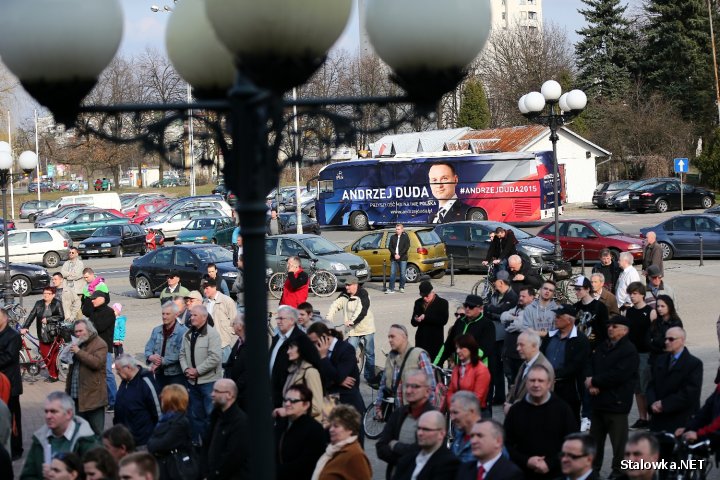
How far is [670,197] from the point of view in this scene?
52.0 metres

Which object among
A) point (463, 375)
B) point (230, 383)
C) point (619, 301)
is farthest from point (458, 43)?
point (619, 301)

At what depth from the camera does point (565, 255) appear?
29.9 metres

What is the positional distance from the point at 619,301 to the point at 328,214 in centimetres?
3364

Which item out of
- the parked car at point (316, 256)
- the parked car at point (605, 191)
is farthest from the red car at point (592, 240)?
the parked car at point (605, 191)

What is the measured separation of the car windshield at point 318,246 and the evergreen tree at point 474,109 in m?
52.2

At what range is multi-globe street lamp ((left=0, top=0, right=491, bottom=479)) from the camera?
343 cm

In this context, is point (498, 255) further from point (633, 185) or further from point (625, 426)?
point (633, 185)

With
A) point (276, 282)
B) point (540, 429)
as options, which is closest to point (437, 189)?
point (276, 282)

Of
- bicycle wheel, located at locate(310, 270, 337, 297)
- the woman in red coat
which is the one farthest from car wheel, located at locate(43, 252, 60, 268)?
the woman in red coat

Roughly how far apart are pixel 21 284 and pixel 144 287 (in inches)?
201

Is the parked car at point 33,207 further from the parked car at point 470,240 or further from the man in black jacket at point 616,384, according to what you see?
the man in black jacket at point 616,384

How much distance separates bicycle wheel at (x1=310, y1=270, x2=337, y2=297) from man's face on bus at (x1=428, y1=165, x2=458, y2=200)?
20944 millimetres

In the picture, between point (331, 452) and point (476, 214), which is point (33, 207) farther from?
point (331, 452)

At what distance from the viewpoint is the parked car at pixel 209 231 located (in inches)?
1556
